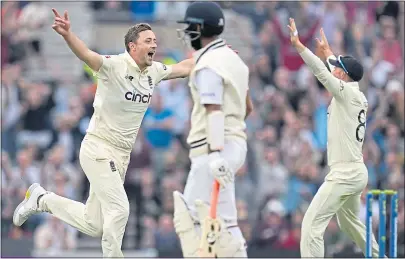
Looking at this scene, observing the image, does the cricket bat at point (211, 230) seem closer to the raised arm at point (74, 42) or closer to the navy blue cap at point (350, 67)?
the raised arm at point (74, 42)

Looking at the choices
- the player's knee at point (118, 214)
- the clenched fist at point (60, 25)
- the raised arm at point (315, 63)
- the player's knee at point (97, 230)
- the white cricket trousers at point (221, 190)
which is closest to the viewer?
the white cricket trousers at point (221, 190)

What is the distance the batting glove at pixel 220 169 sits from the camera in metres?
9.05

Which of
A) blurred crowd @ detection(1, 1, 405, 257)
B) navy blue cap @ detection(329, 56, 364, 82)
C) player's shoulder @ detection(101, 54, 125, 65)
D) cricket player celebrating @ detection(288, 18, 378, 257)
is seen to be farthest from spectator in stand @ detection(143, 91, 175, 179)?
player's shoulder @ detection(101, 54, 125, 65)

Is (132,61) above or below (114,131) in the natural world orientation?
above

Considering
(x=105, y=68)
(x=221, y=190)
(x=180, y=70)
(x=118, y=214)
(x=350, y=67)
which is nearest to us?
(x=221, y=190)

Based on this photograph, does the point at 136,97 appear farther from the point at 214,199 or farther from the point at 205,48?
the point at 214,199

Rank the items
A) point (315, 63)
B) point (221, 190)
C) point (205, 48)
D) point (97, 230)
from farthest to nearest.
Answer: point (315, 63) → point (97, 230) → point (205, 48) → point (221, 190)

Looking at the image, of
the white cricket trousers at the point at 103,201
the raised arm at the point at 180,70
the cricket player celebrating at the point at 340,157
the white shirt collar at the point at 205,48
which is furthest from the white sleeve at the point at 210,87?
the cricket player celebrating at the point at 340,157

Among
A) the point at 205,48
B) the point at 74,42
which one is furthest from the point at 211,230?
the point at 74,42

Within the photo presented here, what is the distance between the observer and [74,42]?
989cm

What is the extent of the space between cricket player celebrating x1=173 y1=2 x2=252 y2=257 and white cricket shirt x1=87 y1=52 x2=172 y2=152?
45.1 inches

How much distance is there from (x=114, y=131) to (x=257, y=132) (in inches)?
266

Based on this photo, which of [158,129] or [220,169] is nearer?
[220,169]

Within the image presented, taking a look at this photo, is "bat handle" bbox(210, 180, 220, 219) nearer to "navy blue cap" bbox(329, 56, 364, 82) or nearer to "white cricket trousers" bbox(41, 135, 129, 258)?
"white cricket trousers" bbox(41, 135, 129, 258)
